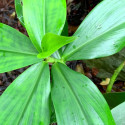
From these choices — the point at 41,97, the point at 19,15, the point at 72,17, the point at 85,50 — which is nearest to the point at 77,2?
the point at 72,17

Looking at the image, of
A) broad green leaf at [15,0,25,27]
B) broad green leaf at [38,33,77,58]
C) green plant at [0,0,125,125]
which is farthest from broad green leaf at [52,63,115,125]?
broad green leaf at [15,0,25,27]

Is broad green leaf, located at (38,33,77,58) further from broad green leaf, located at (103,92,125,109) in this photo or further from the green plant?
broad green leaf, located at (103,92,125,109)

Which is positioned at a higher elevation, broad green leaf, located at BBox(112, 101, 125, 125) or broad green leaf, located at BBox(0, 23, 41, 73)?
broad green leaf, located at BBox(0, 23, 41, 73)

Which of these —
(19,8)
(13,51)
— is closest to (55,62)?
(13,51)

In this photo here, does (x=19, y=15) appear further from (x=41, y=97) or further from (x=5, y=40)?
(x=41, y=97)

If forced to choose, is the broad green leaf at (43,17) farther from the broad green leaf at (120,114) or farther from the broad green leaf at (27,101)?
the broad green leaf at (120,114)
